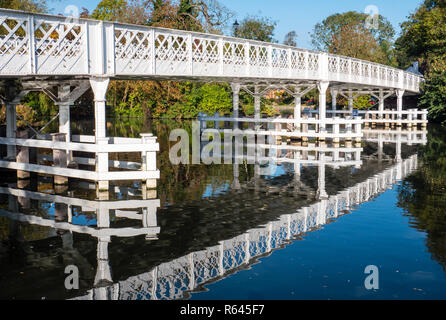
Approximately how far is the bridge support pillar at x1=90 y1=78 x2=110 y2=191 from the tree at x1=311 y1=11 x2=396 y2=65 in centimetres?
5461

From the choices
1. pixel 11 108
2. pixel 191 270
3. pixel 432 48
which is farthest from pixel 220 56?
pixel 432 48

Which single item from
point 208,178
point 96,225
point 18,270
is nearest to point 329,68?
point 208,178

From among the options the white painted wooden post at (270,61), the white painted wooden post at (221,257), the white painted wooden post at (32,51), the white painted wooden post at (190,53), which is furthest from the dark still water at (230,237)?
the white painted wooden post at (270,61)

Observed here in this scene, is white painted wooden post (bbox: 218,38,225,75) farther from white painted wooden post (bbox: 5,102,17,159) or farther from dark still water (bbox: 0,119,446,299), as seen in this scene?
white painted wooden post (bbox: 5,102,17,159)

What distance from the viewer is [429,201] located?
13141 mm

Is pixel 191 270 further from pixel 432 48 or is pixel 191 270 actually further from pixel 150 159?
pixel 432 48

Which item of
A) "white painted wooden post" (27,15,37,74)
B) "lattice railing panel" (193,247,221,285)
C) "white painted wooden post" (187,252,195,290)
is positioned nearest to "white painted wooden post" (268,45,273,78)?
"white painted wooden post" (27,15,37,74)

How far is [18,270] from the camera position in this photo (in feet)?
26.3

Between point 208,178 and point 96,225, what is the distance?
22.6 ft

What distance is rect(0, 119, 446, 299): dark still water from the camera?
7.32 meters

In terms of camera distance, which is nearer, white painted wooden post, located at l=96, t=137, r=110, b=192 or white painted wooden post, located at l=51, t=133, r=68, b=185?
white painted wooden post, located at l=96, t=137, r=110, b=192

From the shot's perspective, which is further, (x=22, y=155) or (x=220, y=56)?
(x=220, y=56)

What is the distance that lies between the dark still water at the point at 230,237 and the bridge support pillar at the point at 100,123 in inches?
28.1

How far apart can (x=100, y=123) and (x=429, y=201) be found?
911 centimetres
